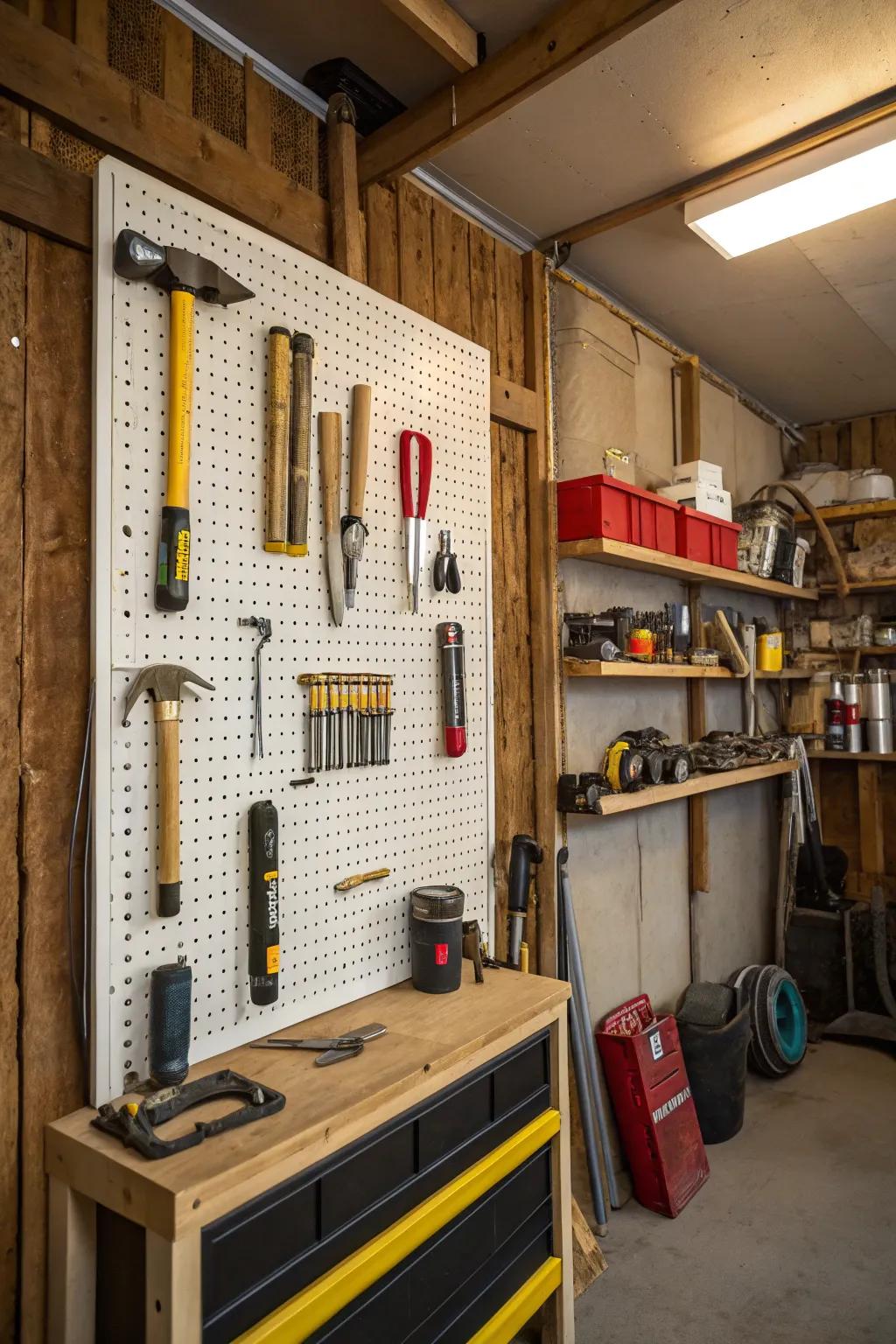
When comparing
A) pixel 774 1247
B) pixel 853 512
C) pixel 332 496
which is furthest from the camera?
pixel 853 512

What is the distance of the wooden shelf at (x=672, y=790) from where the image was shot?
2.38 meters

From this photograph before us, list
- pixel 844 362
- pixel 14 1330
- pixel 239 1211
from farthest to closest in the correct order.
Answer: pixel 844 362, pixel 14 1330, pixel 239 1211

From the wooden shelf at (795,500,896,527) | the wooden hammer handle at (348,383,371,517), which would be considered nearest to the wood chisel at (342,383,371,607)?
the wooden hammer handle at (348,383,371,517)

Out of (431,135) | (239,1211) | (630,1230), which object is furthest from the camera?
(630,1230)

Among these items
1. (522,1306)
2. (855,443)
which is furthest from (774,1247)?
(855,443)

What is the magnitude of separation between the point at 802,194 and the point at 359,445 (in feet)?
4.71

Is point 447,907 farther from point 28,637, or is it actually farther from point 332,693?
point 28,637

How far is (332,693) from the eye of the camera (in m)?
1.65

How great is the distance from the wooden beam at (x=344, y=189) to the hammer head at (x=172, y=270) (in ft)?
1.34

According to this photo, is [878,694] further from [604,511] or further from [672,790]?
[604,511]

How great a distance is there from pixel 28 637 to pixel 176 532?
278 millimetres

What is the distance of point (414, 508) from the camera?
1.87 meters

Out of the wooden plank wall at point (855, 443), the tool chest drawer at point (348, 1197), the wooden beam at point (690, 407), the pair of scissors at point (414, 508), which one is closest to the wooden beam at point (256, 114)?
the pair of scissors at point (414, 508)

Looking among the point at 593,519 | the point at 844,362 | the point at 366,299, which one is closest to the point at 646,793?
the point at 593,519
